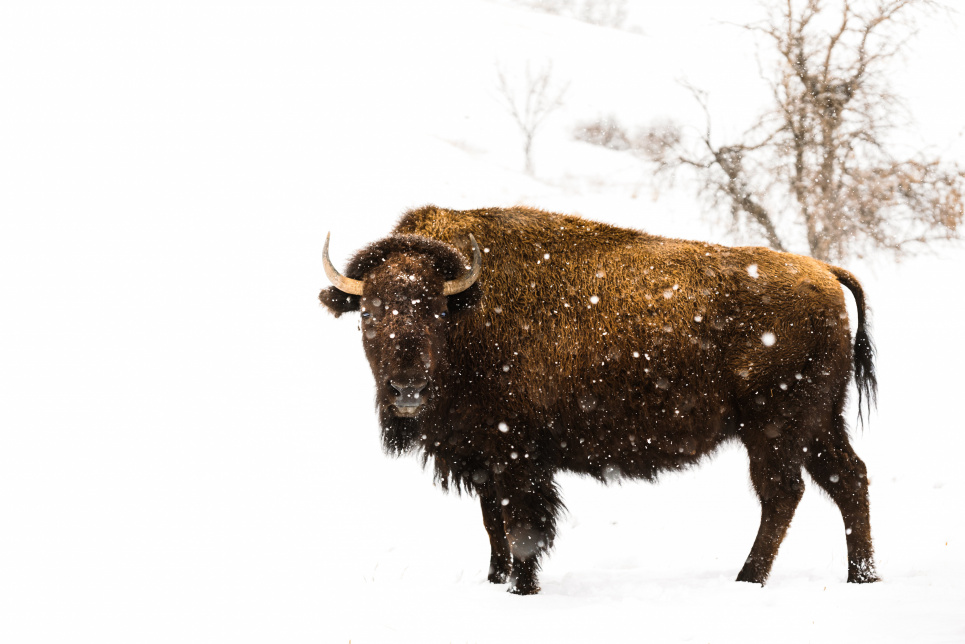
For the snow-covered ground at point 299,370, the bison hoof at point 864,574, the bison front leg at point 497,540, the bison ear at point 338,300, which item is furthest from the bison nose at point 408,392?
the bison hoof at point 864,574

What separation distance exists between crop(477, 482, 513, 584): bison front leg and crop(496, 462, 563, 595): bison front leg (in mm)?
250

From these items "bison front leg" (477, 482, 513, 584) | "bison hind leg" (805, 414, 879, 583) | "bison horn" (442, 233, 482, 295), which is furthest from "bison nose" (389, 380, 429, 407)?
"bison hind leg" (805, 414, 879, 583)

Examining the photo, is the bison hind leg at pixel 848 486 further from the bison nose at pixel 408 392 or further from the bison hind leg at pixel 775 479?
the bison nose at pixel 408 392

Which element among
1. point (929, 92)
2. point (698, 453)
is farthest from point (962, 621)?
point (929, 92)

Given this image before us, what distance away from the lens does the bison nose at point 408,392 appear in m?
4.28

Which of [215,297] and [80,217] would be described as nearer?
[215,297]

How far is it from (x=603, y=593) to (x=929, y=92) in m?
11.4

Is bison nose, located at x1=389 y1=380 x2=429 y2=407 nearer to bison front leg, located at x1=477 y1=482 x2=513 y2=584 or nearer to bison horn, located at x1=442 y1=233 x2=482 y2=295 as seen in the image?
bison horn, located at x1=442 y1=233 x2=482 y2=295

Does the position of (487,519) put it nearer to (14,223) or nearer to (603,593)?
(603,593)

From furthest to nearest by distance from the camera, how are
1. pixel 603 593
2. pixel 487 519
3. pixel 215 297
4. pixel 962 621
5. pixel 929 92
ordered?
pixel 215 297 → pixel 929 92 → pixel 487 519 → pixel 603 593 → pixel 962 621

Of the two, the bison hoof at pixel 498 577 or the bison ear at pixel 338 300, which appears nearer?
the bison ear at pixel 338 300

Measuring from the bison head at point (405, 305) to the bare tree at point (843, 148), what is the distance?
20.7ft

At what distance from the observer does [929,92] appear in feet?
40.2

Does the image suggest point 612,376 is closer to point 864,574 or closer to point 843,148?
point 864,574
